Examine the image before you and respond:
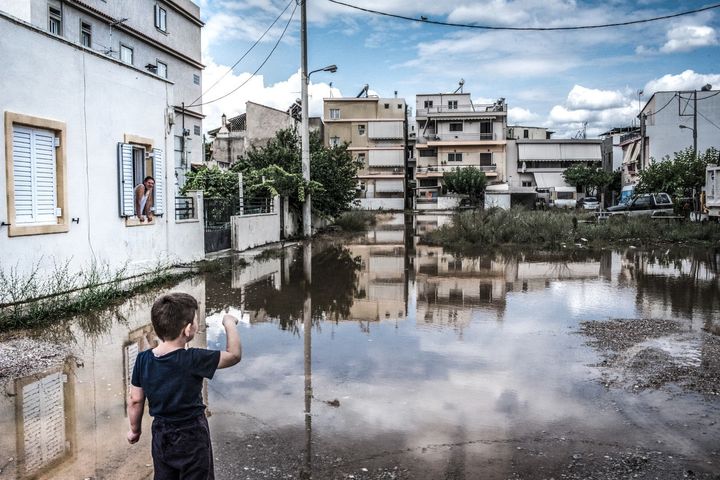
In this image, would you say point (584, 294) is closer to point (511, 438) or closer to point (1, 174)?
point (511, 438)

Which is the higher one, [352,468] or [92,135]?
[92,135]

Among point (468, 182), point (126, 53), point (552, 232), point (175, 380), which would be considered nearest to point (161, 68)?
point (126, 53)

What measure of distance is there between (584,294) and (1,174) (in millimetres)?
10021

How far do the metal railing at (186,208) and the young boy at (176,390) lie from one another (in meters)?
14.4

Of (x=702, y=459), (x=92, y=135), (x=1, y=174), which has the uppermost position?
(x=92, y=135)

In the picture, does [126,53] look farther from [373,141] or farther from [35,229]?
[373,141]

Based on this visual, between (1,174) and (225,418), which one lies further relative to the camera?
(1,174)

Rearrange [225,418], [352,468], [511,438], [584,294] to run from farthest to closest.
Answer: [584,294], [225,418], [511,438], [352,468]

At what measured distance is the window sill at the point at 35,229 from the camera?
10127 millimetres

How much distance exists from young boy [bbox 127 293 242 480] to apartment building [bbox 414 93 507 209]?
65.0 metres

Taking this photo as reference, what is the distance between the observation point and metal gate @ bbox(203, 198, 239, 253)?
61.4 feet

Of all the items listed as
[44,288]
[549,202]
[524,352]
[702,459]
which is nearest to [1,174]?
[44,288]

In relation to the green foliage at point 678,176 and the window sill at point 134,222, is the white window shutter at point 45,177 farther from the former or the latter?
the green foliage at point 678,176

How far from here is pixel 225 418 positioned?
5.41 m
